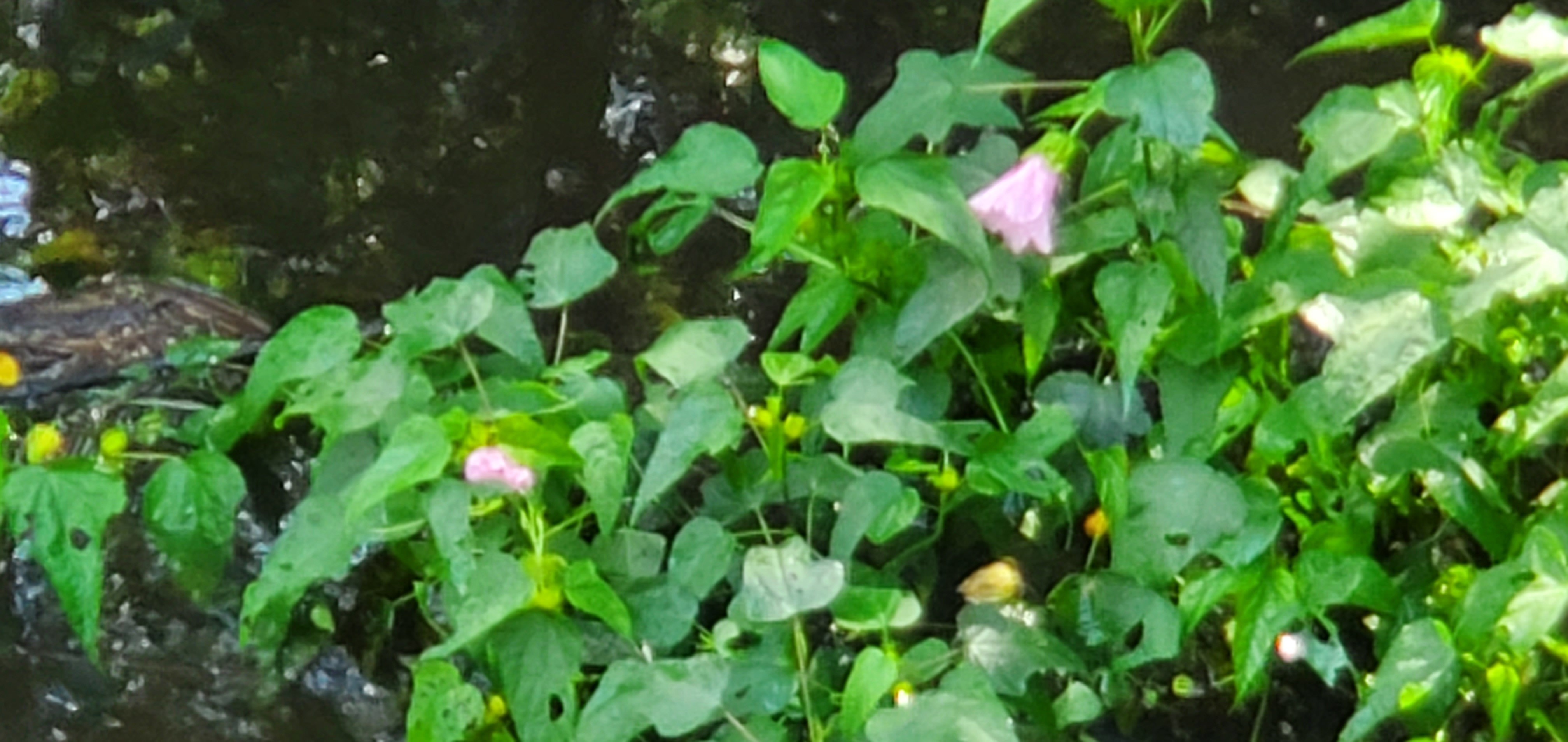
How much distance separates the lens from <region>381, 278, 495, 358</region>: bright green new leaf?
0.84 metres

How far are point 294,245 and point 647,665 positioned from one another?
2.40 ft

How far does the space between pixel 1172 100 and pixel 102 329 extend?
33.9 inches

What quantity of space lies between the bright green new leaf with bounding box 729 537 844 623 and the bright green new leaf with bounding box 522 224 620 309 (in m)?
0.21

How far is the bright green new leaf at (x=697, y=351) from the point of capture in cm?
81

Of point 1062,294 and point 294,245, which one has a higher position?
point 1062,294

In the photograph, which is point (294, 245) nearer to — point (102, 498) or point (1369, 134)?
point (102, 498)

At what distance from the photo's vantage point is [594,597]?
29.5 inches

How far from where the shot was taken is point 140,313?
1.19 m

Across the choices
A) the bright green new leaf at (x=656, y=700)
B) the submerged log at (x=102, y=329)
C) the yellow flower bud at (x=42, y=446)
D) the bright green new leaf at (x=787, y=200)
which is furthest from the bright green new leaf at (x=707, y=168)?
the submerged log at (x=102, y=329)

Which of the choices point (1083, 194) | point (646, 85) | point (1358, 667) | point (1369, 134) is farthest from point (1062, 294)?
point (646, 85)

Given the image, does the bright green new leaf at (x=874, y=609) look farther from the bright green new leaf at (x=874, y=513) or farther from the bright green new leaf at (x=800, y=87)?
the bright green new leaf at (x=800, y=87)

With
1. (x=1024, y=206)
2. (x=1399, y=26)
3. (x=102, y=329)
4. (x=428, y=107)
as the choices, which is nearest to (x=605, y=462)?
(x=1024, y=206)

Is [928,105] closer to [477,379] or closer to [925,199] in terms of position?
[925,199]

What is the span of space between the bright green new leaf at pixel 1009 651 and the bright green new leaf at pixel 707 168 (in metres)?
0.26
